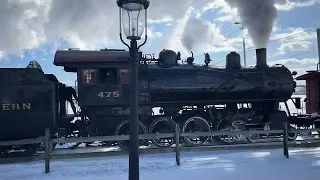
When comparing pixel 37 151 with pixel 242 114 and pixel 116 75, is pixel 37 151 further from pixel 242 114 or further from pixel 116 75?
pixel 242 114

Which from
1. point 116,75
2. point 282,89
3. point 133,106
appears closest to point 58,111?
point 116,75

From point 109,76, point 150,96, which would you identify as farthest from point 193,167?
point 109,76

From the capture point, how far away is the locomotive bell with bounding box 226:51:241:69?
Answer: 10634mm

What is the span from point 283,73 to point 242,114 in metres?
1.98

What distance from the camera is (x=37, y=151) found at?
9.35 m

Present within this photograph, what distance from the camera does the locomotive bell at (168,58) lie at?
32.9 feet

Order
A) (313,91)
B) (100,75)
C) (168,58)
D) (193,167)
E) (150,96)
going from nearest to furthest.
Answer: (193,167), (100,75), (150,96), (168,58), (313,91)

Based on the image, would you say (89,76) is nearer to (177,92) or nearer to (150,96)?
(150,96)

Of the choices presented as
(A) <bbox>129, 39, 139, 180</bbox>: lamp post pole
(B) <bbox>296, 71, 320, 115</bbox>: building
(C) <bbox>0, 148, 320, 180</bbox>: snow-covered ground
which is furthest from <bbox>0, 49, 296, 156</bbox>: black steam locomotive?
(A) <bbox>129, 39, 139, 180</bbox>: lamp post pole

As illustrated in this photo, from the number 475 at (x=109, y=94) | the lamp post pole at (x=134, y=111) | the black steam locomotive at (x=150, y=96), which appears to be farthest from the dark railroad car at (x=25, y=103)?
the lamp post pole at (x=134, y=111)

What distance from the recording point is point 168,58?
33.1 feet

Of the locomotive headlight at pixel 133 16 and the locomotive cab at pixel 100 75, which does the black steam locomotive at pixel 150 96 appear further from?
the locomotive headlight at pixel 133 16

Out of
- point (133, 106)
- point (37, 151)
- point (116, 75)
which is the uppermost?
point (116, 75)

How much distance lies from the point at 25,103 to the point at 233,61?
6515 mm
